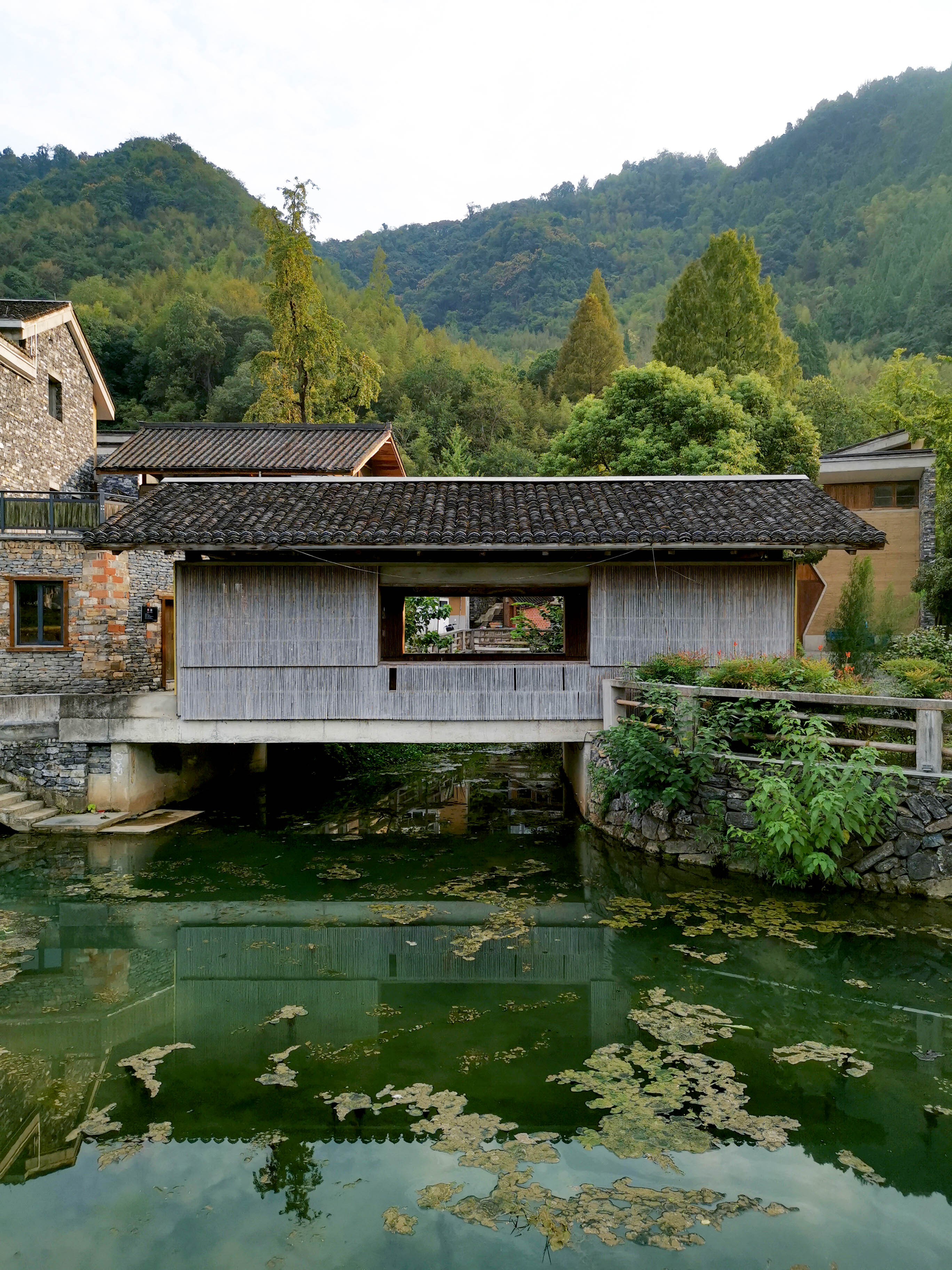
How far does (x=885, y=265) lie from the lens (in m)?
54.6

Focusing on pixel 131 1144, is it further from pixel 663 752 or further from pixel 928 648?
pixel 928 648

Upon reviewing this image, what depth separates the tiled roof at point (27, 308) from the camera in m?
19.0

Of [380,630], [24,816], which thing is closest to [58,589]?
[24,816]

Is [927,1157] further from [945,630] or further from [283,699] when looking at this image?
[945,630]

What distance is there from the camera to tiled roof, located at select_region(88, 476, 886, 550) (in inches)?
422

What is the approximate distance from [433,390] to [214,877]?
32047 mm

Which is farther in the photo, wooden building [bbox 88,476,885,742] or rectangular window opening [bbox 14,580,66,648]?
rectangular window opening [bbox 14,580,66,648]

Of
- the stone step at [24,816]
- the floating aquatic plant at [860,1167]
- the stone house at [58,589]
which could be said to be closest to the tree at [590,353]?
the stone house at [58,589]

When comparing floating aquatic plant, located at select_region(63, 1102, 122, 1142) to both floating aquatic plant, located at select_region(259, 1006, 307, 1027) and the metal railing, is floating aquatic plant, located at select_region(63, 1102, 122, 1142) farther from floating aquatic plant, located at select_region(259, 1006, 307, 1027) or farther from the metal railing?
the metal railing

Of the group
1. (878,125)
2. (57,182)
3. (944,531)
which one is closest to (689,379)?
(944,531)

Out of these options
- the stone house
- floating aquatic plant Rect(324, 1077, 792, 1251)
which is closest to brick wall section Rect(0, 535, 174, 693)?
the stone house

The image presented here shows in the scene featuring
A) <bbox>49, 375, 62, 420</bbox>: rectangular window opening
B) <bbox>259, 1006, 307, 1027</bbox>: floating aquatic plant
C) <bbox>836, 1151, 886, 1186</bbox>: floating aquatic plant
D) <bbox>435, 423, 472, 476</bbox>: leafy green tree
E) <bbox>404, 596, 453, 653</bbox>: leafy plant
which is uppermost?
<bbox>435, 423, 472, 476</bbox>: leafy green tree

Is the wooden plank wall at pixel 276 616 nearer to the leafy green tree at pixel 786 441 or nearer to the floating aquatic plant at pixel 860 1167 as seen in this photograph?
the floating aquatic plant at pixel 860 1167

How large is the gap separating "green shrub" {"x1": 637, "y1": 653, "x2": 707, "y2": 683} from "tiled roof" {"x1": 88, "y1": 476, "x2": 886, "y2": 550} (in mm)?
1468
